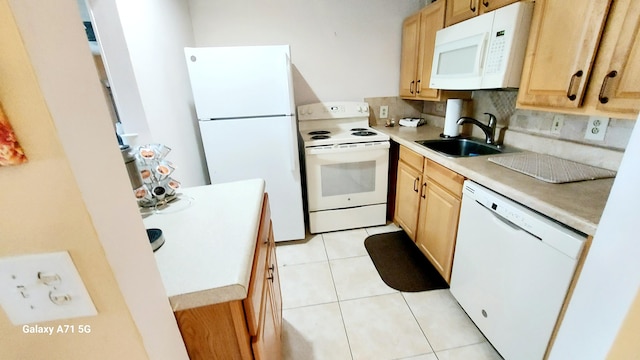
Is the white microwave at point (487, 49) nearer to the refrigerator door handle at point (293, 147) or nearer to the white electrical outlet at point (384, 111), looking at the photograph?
the white electrical outlet at point (384, 111)

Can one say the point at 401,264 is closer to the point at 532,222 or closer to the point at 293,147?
the point at 532,222

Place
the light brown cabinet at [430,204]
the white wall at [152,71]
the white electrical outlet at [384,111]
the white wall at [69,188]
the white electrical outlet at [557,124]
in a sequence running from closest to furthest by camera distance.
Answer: the white wall at [69,188] → the white wall at [152,71] → the white electrical outlet at [557,124] → the light brown cabinet at [430,204] → the white electrical outlet at [384,111]

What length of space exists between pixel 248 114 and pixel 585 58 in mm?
1872

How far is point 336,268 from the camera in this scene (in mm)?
2021

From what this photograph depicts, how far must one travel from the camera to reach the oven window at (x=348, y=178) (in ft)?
7.38

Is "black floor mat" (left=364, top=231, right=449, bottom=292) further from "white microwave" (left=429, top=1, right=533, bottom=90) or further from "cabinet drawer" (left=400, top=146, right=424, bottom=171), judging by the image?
"white microwave" (left=429, top=1, right=533, bottom=90)

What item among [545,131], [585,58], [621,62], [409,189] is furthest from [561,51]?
[409,189]

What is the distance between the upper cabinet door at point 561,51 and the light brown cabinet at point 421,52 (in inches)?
31.5

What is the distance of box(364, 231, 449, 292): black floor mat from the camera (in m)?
1.83

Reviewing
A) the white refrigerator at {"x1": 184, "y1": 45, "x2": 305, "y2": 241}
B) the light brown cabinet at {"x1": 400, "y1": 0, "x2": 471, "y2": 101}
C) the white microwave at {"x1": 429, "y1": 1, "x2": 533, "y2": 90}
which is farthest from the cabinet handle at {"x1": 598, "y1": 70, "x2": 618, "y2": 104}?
the white refrigerator at {"x1": 184, "y1": 45, "x2": 305, "y2": 241}

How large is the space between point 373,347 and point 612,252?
119 centimetres

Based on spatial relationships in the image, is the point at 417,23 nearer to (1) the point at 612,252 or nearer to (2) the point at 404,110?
(2) the point at 404,110

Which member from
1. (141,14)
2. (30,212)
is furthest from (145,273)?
(141,14)

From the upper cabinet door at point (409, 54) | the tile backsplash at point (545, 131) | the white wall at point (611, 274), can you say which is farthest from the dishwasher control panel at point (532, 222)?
the upper cabinet door at point (409, 54)
